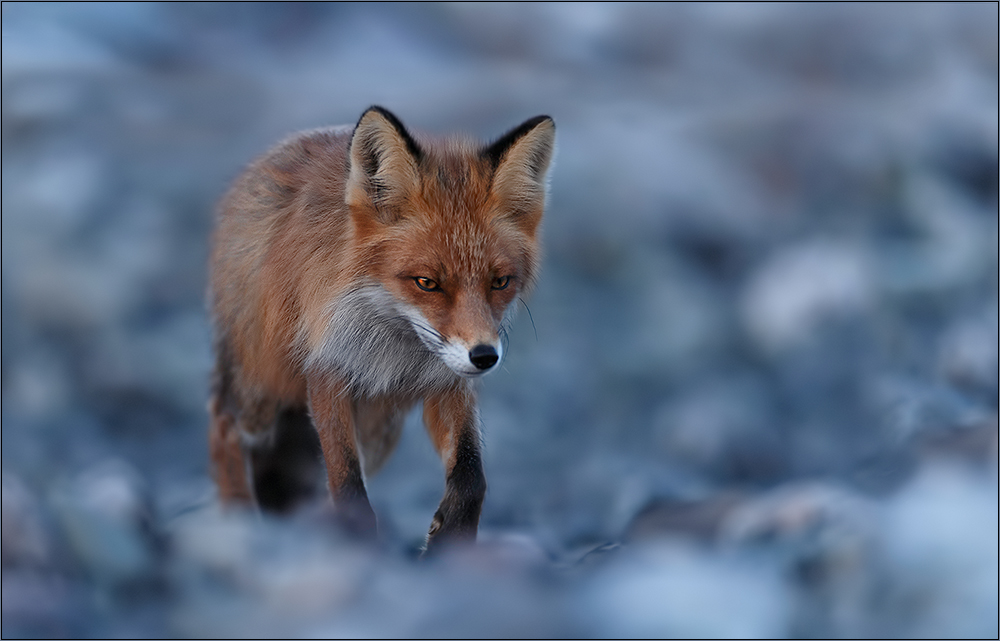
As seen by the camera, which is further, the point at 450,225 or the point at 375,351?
the point at 375,351

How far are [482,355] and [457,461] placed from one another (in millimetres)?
593

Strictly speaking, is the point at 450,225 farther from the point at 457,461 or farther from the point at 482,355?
the point at 457,461

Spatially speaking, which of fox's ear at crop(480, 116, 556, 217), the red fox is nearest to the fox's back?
the red fox

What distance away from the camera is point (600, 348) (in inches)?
150

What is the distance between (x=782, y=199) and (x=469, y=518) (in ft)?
7.22

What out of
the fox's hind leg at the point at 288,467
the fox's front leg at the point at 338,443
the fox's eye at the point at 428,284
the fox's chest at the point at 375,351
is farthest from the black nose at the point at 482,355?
the fox's hind leg at the point at 288,467

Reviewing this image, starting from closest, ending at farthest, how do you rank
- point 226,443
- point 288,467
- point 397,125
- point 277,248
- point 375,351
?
point 397,125 < point 375,351 < point 277,248 < point 226,443 < point 288,467

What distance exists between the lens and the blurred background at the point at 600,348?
2.79 meters

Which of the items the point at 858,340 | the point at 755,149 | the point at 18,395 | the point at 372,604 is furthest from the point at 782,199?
the point at 18,395

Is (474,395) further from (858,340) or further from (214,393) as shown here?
(858,340)

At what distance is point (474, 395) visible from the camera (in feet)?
10.3

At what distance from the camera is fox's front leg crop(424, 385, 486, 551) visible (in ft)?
9.41

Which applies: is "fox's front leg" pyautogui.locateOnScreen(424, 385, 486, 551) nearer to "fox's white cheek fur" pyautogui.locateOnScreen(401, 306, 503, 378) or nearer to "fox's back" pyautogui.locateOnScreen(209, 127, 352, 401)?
"fox's white cheek fur" pyautogui.locateOnScreen(401, 306, 503, 378)

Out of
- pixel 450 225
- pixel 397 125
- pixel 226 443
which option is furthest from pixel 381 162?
pixel 226 443
